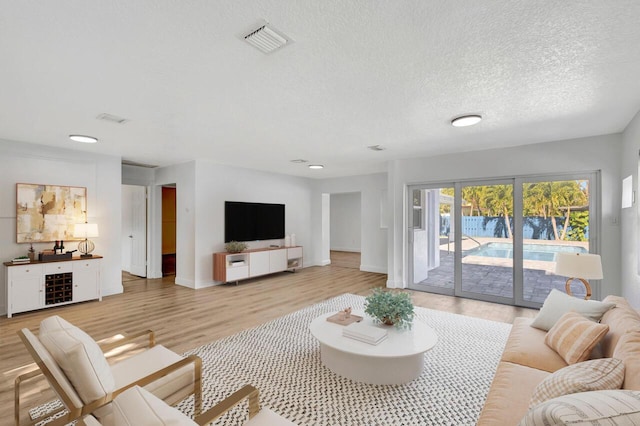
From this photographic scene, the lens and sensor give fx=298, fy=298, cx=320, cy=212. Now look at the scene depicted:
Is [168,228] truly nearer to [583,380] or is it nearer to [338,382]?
[338,382]

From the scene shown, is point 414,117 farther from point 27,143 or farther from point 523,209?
point 27,143

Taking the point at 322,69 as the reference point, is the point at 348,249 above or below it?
below

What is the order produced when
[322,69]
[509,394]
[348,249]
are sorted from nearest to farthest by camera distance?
[509,394], [322,69], [348,249]

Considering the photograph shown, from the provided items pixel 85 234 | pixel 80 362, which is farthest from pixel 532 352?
pixel 85 234

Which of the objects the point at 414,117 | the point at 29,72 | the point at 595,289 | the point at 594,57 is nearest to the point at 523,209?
the point at 595,289

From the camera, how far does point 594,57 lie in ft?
6.81

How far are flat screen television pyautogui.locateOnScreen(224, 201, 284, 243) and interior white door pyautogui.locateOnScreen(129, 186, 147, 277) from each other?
81.7 inches

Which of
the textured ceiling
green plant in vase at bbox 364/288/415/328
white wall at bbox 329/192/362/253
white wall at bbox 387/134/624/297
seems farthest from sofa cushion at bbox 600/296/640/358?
white wall at bbox 329/192/362/253

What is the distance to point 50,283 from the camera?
4453 millimetres

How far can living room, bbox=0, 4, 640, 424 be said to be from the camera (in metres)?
3.12

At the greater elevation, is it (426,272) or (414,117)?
(414,117)

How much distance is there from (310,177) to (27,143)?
576cm

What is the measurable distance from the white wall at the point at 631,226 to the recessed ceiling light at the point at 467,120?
62.0 inches

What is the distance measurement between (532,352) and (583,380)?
0.89 m
